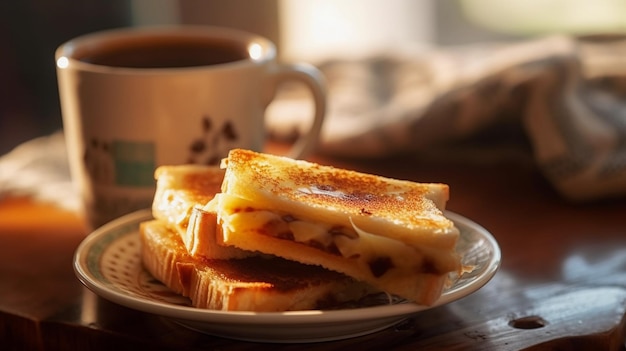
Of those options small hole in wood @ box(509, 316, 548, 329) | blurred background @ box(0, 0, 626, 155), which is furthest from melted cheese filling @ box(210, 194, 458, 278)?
blurred background @ box(0, 0, 626, 155)

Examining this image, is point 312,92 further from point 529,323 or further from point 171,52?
point 529,323

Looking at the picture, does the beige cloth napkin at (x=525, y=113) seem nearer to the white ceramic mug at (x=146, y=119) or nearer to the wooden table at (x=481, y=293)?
the wooden table at (x=481, y=293)

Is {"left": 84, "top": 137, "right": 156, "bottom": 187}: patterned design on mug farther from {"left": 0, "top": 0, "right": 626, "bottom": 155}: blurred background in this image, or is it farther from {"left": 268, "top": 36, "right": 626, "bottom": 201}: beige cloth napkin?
{"left": 0, "top": 0, "right": 626, "bottom": 155}: blurred background

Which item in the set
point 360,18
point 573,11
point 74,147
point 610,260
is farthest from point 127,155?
point 573,11

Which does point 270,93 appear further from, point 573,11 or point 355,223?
point 573,11

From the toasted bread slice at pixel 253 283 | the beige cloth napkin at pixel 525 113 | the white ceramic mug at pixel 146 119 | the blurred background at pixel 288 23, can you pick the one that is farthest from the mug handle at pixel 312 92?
the blurred background at pixel 288 23

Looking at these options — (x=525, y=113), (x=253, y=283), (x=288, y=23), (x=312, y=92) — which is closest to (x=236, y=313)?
(x=253, y=283)
